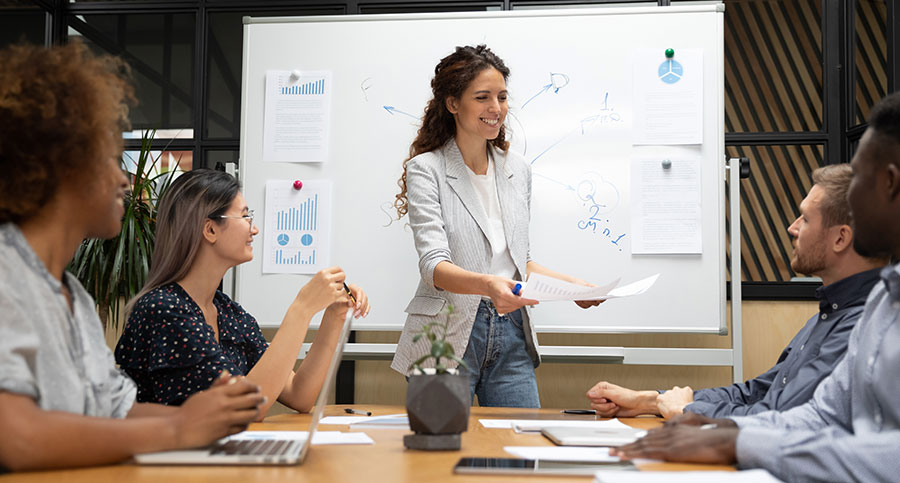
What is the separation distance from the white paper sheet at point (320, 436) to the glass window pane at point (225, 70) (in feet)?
8.34

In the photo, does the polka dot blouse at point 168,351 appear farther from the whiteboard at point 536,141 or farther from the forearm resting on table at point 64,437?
the whiteboard at point 536,141

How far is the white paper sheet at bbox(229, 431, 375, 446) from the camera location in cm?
127

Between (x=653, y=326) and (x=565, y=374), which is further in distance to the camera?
(x=565, y=374)

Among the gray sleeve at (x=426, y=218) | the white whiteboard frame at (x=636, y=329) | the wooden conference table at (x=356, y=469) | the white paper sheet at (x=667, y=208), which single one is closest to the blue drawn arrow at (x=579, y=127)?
the white paper sheet at (x=667, y=208)

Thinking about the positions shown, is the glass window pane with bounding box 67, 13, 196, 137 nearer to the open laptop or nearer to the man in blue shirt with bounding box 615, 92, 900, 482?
the open laptop

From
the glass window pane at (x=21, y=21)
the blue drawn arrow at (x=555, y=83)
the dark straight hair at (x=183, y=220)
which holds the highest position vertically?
the glass window pane at (x=21, y=21)

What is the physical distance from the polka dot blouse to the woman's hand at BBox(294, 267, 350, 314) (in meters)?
0.22

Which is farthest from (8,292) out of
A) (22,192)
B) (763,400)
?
(763,400)

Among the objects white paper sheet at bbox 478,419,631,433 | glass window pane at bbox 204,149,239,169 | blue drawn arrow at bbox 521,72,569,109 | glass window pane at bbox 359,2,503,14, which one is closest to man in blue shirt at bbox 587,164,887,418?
white paper sheet at bbox 478,419,631,433

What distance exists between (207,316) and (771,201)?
2.79 meters

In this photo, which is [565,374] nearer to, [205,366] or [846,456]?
[205,366]

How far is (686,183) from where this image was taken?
9.73 ft

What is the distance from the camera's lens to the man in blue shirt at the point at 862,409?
97 centimetres

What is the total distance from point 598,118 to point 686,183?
1.41 ft
